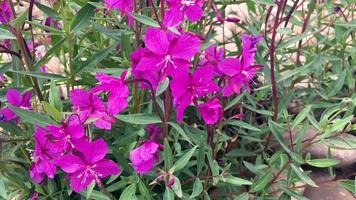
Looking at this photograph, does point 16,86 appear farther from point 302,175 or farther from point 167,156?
point 302,175

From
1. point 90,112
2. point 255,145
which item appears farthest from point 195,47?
point 255,145

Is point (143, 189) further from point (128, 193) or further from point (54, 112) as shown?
point (54, 112)

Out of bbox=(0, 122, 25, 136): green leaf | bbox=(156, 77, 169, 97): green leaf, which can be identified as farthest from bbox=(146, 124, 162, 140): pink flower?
bbox=(0, 122, 25, 136): green leaf

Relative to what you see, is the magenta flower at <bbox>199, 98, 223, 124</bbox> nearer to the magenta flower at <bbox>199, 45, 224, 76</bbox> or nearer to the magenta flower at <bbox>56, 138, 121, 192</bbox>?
Answer: the magenta flower at <bbox>199, 45, 224, 76</bbox>

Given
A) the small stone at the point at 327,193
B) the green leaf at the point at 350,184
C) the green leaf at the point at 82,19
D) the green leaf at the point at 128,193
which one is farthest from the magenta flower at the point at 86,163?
the small stone at the point at 327,193

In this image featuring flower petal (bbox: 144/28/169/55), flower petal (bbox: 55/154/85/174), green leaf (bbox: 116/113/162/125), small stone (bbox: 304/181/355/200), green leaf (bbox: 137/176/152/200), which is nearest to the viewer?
flower petal (bbox: 144/28/169/55)

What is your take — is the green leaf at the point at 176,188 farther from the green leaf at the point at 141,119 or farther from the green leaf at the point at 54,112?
the green leaf at the point at 54,112
